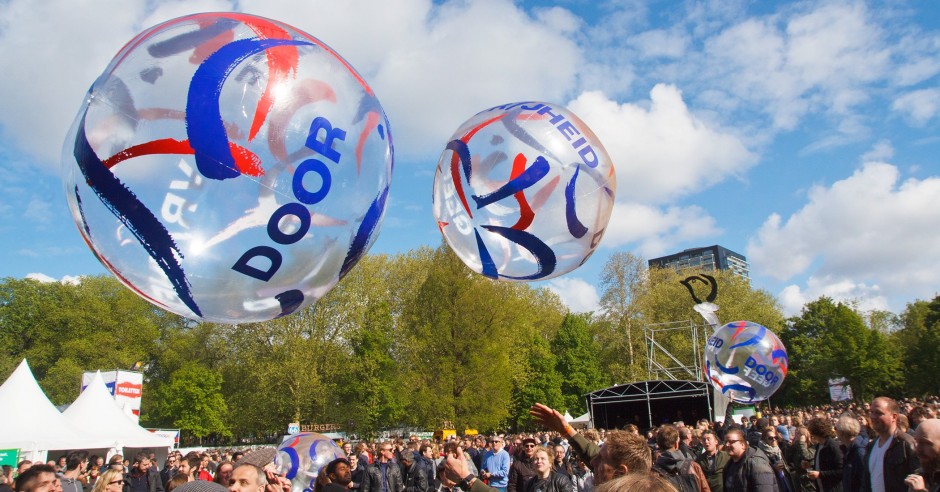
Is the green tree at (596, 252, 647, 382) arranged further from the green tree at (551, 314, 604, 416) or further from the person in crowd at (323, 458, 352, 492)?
the person in crowd at (323, 458, 352, 492)

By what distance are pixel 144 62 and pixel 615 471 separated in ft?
10.8

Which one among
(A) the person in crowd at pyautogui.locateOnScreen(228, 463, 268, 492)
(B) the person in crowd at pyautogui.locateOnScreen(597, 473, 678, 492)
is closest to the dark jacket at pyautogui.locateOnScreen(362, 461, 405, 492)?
(A) the person in crowd at pyautogui.locateOnScreen(228, 463, 268, 492)

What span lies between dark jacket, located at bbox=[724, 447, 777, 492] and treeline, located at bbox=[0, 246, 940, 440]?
24.4 m

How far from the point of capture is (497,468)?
11398mm

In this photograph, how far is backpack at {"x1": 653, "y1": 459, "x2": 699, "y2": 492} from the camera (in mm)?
4689

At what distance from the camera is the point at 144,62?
3.11 meters

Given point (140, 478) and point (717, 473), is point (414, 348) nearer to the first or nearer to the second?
point (140, 478)

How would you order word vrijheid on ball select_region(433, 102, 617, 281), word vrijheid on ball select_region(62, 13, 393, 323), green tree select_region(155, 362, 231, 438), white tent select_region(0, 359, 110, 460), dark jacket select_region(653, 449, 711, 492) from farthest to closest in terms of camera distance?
green tree select_region(155, 362, 231, 438), white tent select_region(0, 359, 110, 460), word vrijheid on ball select_region(433, 102, 617, 281), dark jacket select_region(653, 449, 711, 492), word vrijheid on ball select_region(62, 13, 393, 323)

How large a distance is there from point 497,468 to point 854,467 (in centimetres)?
651

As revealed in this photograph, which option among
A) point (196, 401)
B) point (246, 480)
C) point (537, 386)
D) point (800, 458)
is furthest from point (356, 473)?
point (196, 401)

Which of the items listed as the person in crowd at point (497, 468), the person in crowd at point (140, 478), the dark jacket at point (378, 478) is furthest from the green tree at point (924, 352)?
the person in crowd at point (140, 478)

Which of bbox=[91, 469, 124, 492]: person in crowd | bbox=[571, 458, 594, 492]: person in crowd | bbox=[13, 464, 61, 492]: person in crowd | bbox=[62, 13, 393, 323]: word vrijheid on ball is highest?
bbox=[62, 13, 393, 323]: word vrijheid on ball

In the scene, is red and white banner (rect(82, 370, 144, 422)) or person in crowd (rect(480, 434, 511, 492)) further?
red and white banner (rect(82, 370, 144, 422))

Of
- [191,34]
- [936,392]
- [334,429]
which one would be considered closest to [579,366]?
[334,429]
